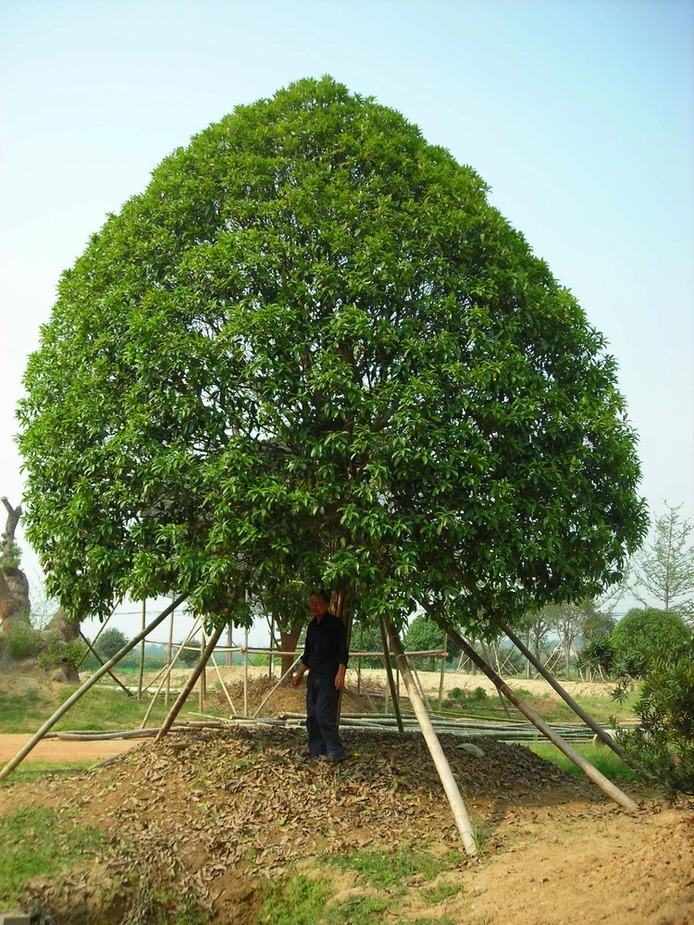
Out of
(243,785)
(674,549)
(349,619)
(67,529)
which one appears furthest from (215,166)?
(674,549)

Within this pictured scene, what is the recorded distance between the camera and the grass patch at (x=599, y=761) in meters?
10.8

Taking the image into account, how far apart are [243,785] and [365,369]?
4.51 metres

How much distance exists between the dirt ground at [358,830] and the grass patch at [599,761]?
948mm

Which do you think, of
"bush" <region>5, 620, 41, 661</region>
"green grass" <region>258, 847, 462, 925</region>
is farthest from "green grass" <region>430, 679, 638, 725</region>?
"green grass" <region>258, 847, 462, 925</region>

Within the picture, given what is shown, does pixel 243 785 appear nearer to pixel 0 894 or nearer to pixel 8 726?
pixel 0 894

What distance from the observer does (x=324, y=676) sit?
30.9ft

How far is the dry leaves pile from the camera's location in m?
6.85

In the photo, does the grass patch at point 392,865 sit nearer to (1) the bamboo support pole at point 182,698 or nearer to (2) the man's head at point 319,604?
(2) the man's head at point 319,604

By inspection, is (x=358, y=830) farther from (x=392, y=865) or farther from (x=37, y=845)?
(x=37, y=845)

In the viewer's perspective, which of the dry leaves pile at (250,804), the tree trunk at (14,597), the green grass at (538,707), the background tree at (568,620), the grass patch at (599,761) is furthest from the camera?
the background tree at (568,620)

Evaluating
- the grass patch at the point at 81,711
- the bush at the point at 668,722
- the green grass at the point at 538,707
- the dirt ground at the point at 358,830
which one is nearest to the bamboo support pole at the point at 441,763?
the dirt ground at the point at 358,830

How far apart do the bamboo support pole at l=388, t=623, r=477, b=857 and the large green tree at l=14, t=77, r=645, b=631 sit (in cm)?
88

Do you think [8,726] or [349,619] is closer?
[349,619]

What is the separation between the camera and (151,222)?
9.95m
